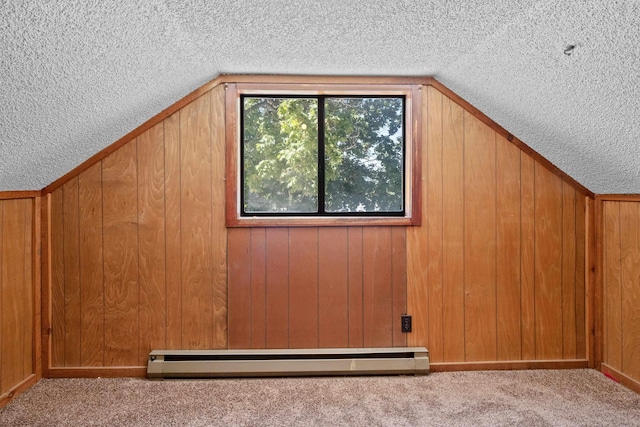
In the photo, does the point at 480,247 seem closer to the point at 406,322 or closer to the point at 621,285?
the point at 406,322

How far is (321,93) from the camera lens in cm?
291

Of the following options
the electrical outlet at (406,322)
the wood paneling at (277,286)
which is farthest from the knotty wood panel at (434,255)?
the wood paneling at (277,286)

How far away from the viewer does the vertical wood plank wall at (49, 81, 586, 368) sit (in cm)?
283

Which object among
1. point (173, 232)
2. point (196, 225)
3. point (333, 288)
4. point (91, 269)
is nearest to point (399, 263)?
point (333, 288)

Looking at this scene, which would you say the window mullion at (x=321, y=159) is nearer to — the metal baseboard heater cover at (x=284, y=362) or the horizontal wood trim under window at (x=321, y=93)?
the horizontal wood trim under window at (x=321, y=93)

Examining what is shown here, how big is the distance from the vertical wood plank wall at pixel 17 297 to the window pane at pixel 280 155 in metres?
1.21

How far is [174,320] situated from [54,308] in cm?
69

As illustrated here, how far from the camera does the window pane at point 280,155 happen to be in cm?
297

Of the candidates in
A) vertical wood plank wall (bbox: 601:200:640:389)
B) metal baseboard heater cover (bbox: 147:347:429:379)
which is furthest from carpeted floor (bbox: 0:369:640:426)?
vertical wood plank wall (bbox: 601:200:640:389)

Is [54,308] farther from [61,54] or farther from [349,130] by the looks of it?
[349,130]

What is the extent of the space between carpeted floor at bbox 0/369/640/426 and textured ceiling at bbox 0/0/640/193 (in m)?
1.11

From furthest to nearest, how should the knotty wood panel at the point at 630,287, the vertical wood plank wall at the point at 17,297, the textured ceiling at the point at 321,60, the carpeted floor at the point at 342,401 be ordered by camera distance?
the knotty wood panel at the point at 630,287
the vertical wood plank wall at the point at 17,297
the carpeted floor at the point at 342,401
the textured ceiling at the point at 321,60

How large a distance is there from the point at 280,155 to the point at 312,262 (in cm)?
68

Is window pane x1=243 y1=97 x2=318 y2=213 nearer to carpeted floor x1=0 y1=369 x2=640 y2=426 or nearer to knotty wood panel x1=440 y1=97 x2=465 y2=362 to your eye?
knotty wood panel x1=440 y1=97 x2=465 y2=362
